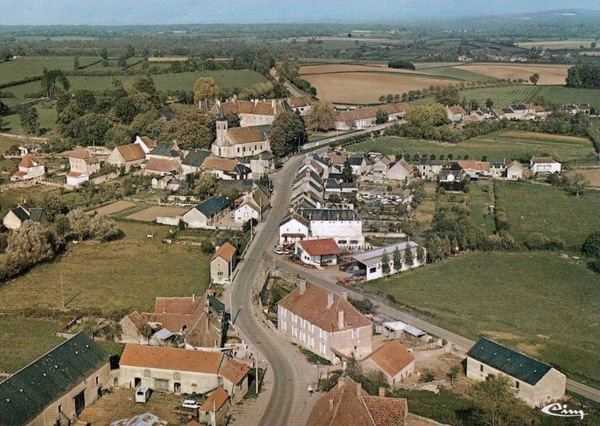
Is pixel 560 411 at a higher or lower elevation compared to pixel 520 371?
lower

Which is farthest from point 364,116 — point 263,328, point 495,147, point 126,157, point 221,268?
point 263,328

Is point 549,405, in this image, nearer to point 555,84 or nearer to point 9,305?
point 9,305

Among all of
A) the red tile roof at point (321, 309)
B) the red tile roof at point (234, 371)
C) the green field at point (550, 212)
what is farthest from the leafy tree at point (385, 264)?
the red tile roof at point (234, 371)

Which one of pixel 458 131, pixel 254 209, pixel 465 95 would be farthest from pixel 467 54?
pixel 254 209

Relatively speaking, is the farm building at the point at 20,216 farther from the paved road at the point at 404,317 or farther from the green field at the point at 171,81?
the green field at the point at 171,81

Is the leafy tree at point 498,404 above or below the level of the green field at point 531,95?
below

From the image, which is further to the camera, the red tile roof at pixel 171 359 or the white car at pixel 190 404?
the red tile roof at pixel 171 359

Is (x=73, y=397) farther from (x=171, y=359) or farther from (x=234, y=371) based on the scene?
(x=234, y=371)
